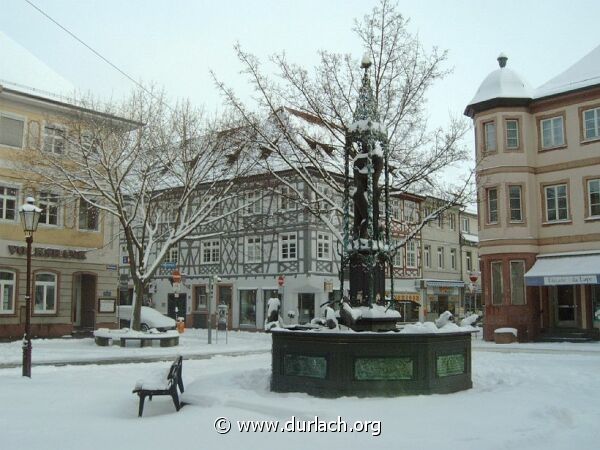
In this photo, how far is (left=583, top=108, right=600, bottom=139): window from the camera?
89.1 feet

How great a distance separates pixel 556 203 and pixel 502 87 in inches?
218

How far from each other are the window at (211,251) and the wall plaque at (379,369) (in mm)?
32487

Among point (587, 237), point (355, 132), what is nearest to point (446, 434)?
point (355, 132)

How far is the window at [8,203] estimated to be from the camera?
26.2 metres

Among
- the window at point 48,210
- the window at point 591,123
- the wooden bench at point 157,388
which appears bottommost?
the wooden bench at point 157,388

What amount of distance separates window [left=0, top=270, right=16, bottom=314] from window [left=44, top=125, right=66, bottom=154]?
5.24m

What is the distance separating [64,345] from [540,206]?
20.1m

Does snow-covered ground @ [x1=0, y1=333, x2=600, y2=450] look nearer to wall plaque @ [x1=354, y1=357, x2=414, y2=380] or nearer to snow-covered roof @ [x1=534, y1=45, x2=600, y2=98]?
wall plaque @ [x1=354, y1=357, x2=414, y2=380]

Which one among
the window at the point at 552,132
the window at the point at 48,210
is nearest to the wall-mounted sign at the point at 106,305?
the window at the point at 48,210

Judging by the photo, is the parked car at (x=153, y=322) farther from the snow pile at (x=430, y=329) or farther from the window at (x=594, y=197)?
the snow pile at (x=430, y=329)

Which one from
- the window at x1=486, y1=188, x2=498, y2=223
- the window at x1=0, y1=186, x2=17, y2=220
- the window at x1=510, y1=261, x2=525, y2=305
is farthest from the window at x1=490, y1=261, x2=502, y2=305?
the window at x1=0, y1=186, x2=17, y2=220

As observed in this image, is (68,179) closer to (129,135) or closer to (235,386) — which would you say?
(129,135)

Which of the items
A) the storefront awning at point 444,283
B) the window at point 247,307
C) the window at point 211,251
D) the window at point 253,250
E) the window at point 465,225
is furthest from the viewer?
the window at point 465,225

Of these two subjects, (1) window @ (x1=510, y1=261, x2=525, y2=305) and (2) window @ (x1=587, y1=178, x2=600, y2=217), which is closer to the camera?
(2) window @ (x1=587, y1=178, x2=600, y2=217)
